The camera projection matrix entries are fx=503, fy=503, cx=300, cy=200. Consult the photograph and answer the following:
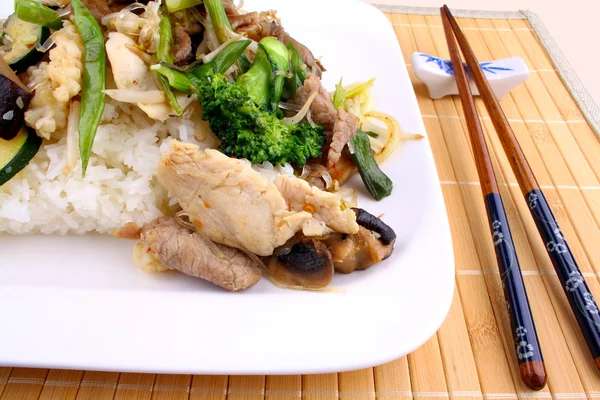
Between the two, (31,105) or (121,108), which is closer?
(31,105)

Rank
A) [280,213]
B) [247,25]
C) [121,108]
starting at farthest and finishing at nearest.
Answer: [247,25] → [121,108] → [280,213]

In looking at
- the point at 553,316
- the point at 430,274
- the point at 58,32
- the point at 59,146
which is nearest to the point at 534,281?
the point at 553,316

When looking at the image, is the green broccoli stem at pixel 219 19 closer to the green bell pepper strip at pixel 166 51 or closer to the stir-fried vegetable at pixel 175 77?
the green bell pepper strip at pixel 166 51

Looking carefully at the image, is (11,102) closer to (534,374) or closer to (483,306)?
(483,306)

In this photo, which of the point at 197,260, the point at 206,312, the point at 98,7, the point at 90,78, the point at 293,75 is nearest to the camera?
the point at 206,312

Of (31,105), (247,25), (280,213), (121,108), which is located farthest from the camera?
(247,25)

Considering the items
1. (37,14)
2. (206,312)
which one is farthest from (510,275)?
(37,14)

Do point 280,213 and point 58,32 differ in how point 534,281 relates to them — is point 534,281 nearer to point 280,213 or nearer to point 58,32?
point 280,213

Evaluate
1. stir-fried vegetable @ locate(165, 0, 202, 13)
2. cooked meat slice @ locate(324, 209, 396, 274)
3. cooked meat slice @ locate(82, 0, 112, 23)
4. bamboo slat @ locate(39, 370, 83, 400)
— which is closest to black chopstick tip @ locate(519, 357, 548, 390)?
cooked meat slice @ locate(324, 209, 396, 274)
